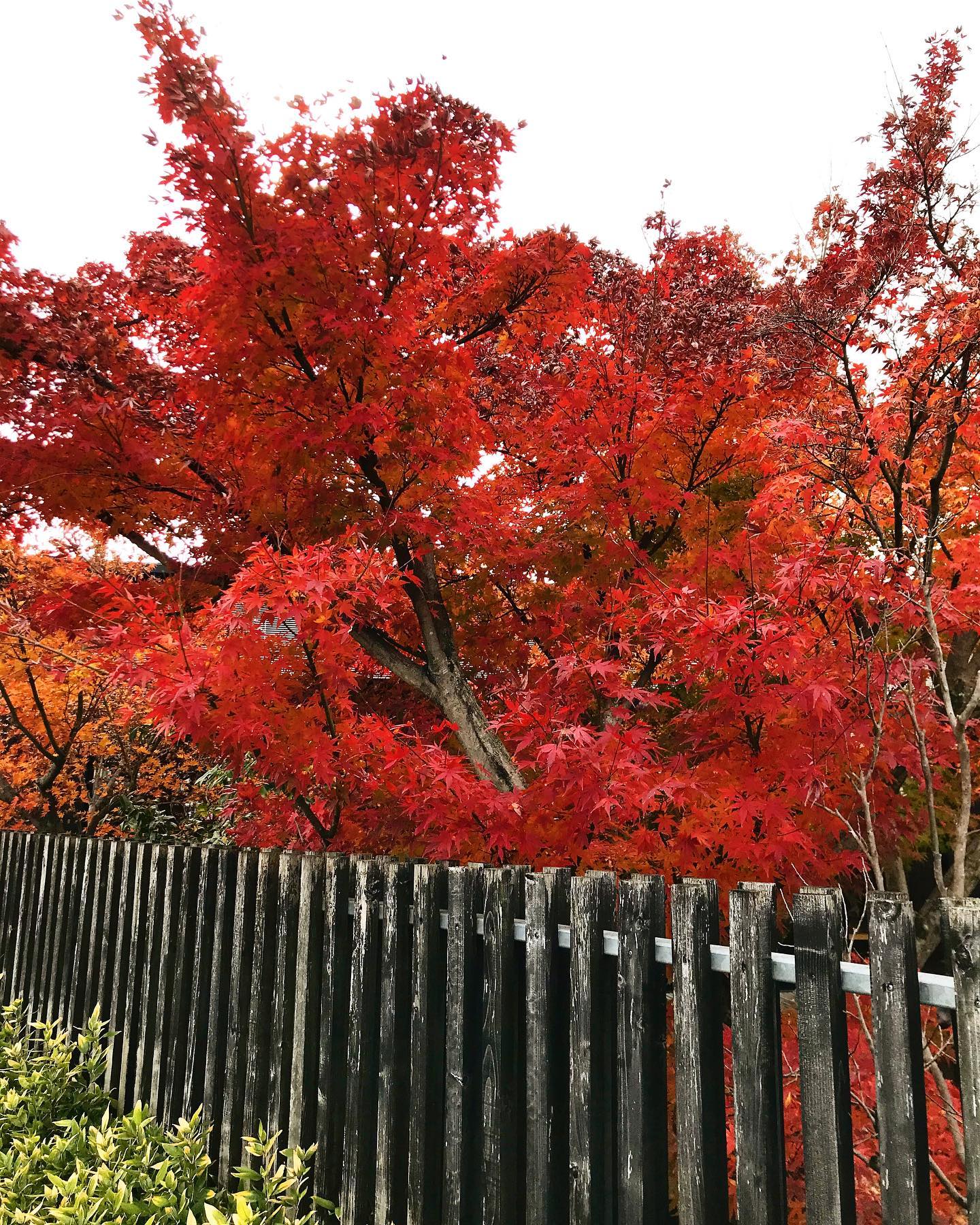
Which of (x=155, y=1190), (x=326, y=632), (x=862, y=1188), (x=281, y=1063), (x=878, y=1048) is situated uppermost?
(x=326, y=632)

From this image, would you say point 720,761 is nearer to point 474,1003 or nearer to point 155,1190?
point 474,1003

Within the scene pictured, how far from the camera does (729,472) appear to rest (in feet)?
21.7

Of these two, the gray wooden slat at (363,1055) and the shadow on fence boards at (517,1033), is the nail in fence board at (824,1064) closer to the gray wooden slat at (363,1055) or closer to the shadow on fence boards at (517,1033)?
the shadow on fence boards at (517,1033)

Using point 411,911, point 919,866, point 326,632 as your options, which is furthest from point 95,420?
point 919,866

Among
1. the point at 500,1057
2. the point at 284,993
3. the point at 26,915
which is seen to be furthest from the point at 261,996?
the point at 26,915

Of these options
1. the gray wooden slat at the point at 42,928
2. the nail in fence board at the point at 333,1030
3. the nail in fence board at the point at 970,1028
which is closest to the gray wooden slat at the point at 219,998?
the nail in fence board at the point at 333,1030

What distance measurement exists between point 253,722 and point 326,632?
601mm

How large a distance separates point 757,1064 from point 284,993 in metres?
2.29

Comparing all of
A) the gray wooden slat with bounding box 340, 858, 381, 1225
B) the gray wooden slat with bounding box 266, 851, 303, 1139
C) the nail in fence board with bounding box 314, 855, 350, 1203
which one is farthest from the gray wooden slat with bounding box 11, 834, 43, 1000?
the gray wooden slat with bounding box 340, 858, 381, 1225

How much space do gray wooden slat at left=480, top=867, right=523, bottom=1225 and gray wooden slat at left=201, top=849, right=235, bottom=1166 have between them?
5.40 ft

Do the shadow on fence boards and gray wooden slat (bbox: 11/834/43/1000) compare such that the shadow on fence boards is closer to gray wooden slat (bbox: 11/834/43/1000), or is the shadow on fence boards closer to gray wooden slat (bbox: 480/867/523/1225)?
gray wooden slat (bbox: 480/867/523/1225)

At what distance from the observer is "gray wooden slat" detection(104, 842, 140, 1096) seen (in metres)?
4.55

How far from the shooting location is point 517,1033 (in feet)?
8.98

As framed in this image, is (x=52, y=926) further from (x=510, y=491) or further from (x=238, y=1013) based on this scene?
(x=510, y=491)
